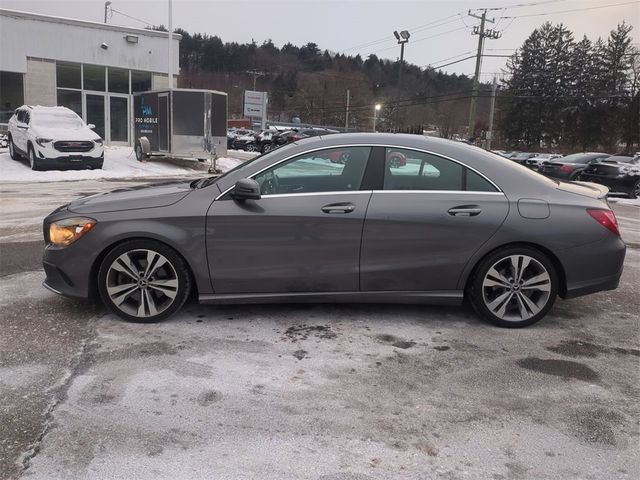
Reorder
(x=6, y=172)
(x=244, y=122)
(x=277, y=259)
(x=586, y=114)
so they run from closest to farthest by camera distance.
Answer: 1. (x=277, y=259)
2. (x=6, y=172)
3. (x=586, y=114)
4. (x=244, y=122)

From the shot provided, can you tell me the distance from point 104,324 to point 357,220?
212cm

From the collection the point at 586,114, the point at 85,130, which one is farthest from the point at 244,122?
the point at 85,130

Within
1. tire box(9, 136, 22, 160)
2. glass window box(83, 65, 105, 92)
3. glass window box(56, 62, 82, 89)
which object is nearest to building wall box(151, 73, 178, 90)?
glass window box(83, 65, 105, 92)

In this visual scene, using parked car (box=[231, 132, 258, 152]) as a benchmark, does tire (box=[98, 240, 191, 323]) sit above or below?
below

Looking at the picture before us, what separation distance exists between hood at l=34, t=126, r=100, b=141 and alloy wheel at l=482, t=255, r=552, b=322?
628 inches

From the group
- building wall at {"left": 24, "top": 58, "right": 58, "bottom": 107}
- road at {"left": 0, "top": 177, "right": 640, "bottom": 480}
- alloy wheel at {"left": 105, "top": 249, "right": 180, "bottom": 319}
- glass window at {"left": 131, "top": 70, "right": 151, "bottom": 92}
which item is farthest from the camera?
glass window at {"left": 131, "top": 70, "right": 151, "bottom": 92}

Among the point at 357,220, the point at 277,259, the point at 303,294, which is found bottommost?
the point at 303,294

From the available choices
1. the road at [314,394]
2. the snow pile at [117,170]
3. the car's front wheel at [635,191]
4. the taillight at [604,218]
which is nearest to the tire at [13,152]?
the snow pile at [117,170]

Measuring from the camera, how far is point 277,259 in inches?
167

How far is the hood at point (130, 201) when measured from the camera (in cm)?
427

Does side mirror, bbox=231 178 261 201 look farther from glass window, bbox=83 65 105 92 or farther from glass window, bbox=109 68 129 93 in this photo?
glass window, bbox=109 68 129 93

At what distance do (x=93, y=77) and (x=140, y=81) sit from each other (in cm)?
221

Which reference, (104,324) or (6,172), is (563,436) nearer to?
(104,324)

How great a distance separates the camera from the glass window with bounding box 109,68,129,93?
26.7 meters
